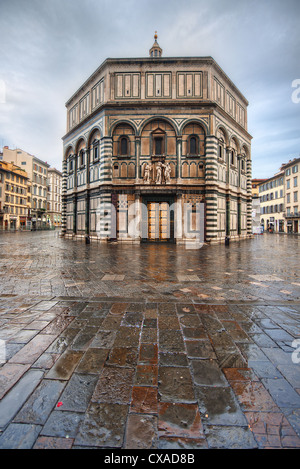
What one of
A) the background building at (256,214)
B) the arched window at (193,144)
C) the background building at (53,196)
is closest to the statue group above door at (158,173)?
the arched window at (193,144)

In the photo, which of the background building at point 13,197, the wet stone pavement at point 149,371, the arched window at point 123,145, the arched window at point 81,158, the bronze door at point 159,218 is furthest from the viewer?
the background building at point 13,197

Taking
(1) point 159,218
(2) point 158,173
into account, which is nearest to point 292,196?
(1) point 159,218

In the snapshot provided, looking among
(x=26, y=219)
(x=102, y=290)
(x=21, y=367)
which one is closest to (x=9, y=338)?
(x=21, y=367)

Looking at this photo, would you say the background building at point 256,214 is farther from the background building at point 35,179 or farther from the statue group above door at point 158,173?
the background building at point 35,179

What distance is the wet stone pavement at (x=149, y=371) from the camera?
1.50m

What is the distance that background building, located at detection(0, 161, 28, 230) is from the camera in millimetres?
42219

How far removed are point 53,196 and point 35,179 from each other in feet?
29.9

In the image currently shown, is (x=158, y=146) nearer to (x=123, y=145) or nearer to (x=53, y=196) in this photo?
(x=123, y=145)

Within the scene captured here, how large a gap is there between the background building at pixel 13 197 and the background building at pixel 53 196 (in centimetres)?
1101

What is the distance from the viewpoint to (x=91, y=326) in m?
3.11

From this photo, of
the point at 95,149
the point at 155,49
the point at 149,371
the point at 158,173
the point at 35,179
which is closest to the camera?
the point at 149,371

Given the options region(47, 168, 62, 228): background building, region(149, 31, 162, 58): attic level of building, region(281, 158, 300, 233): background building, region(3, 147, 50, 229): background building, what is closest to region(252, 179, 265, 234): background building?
region(281, 158, 300, 233): background building

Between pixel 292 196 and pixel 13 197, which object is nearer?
pixel 292 196

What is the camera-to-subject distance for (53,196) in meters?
61.3
